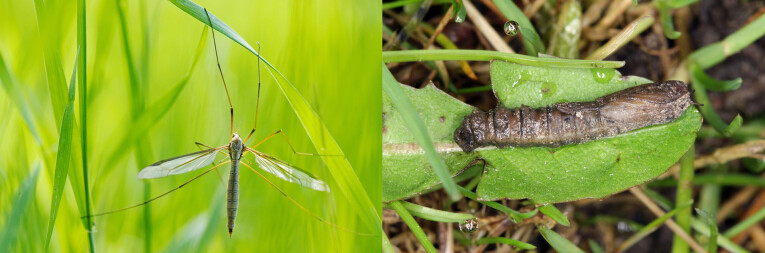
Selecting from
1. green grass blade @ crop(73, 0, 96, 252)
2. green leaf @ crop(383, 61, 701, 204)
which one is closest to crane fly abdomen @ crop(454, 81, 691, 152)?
green leaf @ crop(383, 61, 701, 204)

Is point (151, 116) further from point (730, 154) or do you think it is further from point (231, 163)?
point (730, 154)

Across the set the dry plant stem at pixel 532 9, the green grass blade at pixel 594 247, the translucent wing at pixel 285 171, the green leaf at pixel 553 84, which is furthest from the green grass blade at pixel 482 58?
the green grass blade at pixel 594 247

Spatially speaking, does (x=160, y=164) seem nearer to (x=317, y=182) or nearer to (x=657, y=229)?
(x=317, y=182)

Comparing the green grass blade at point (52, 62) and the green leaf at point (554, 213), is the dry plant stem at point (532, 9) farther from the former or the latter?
the green grass blade at point (52, 62)

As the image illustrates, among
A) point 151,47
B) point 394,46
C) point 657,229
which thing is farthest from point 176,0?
point 657,229

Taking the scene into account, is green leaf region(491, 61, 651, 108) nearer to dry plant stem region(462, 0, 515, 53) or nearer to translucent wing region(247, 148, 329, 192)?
dry plant stem region(462, 0, 515, 53)

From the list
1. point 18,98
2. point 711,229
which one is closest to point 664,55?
point 711,229
